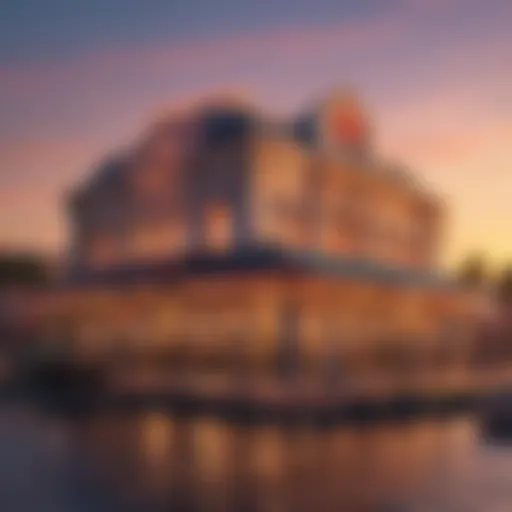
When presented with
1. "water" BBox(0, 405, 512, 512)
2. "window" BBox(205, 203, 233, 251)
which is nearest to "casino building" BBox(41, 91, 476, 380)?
"window" BBox(205, 203, 233, 251)

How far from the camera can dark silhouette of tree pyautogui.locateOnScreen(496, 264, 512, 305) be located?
183 centimetres

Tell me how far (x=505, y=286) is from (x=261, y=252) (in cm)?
59

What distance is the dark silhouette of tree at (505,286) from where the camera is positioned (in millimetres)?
1834

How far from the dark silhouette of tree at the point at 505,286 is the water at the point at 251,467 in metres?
0.32

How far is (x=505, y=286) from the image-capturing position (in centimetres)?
183

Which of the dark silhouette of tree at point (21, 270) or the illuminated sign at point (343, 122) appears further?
the dark silhouette of tree at point (21, 270)

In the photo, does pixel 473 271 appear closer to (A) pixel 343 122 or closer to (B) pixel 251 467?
(A) pixel 343 122

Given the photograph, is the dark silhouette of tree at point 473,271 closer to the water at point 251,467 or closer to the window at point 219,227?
the water at point 251,467

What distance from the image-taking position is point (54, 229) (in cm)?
187

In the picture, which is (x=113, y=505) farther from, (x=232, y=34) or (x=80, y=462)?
(x=232, y=34)

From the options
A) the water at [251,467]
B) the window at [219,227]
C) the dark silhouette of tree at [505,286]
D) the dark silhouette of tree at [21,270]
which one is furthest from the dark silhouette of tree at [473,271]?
the dark silhouette of tree at [21,270]

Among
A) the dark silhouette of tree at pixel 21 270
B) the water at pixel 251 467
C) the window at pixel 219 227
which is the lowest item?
the water at pixel 251 467

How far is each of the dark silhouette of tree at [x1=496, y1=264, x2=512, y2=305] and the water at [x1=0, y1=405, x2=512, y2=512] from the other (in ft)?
1.04

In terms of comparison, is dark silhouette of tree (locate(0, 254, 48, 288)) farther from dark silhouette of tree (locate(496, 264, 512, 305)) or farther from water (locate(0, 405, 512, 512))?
dark silhouette of tree (locate(496, 264, 512, 305))
